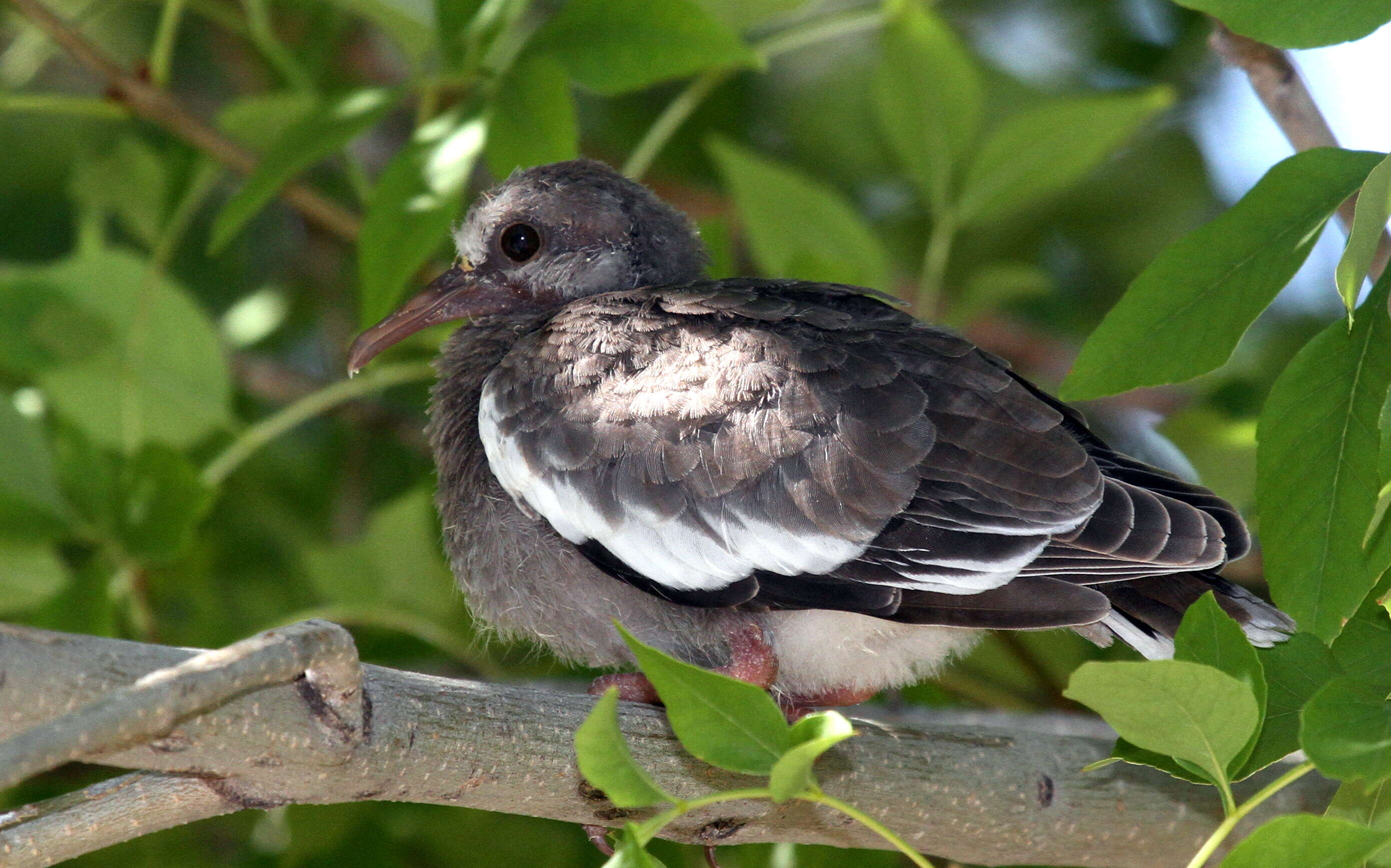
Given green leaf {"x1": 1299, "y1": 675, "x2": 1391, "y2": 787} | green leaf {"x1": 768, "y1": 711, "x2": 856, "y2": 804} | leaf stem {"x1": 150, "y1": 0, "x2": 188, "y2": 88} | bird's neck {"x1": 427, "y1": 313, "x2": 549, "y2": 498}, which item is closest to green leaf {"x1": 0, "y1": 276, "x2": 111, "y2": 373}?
leaf stem {"x1": 150, "y1": 0, "x2": 188, "y2": 88}

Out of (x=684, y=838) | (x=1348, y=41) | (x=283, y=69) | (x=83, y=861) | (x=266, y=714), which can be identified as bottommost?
(x=83, y=861)

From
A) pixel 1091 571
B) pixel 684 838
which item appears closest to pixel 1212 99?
pixel 1091 571

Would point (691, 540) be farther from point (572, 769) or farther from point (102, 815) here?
point (102, 815)

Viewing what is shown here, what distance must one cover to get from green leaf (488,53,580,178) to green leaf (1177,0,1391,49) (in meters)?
1.22

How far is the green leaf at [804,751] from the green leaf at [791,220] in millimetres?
1890

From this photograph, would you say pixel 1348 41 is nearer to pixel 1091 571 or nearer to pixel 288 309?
pixel 1091 571

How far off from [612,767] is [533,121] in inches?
58.7

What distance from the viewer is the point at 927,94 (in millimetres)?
3322

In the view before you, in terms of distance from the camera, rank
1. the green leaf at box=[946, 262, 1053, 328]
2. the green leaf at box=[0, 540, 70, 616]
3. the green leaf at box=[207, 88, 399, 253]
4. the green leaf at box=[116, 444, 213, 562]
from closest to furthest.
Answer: the green leaf at box=[207, 88, 399, 253], the green leaf at box=[116, 444, 213, 562], the green leaf at box=[0, 540, 70, 616], the green leaf at box=[946, 262, 1053, 328]

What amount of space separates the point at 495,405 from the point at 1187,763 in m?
1.35

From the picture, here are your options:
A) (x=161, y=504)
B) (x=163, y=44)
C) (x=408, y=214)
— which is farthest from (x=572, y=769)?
(x=163, y=44)

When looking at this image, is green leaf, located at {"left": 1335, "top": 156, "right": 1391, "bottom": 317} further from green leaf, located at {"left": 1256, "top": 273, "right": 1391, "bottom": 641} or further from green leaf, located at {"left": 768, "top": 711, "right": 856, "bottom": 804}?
green leaf, located at {"left": 768, "top": 711, "right": 856, "bottom": 804}

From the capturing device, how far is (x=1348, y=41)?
5.25 ft

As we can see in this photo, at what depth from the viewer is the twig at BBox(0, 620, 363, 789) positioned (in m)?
1.23
